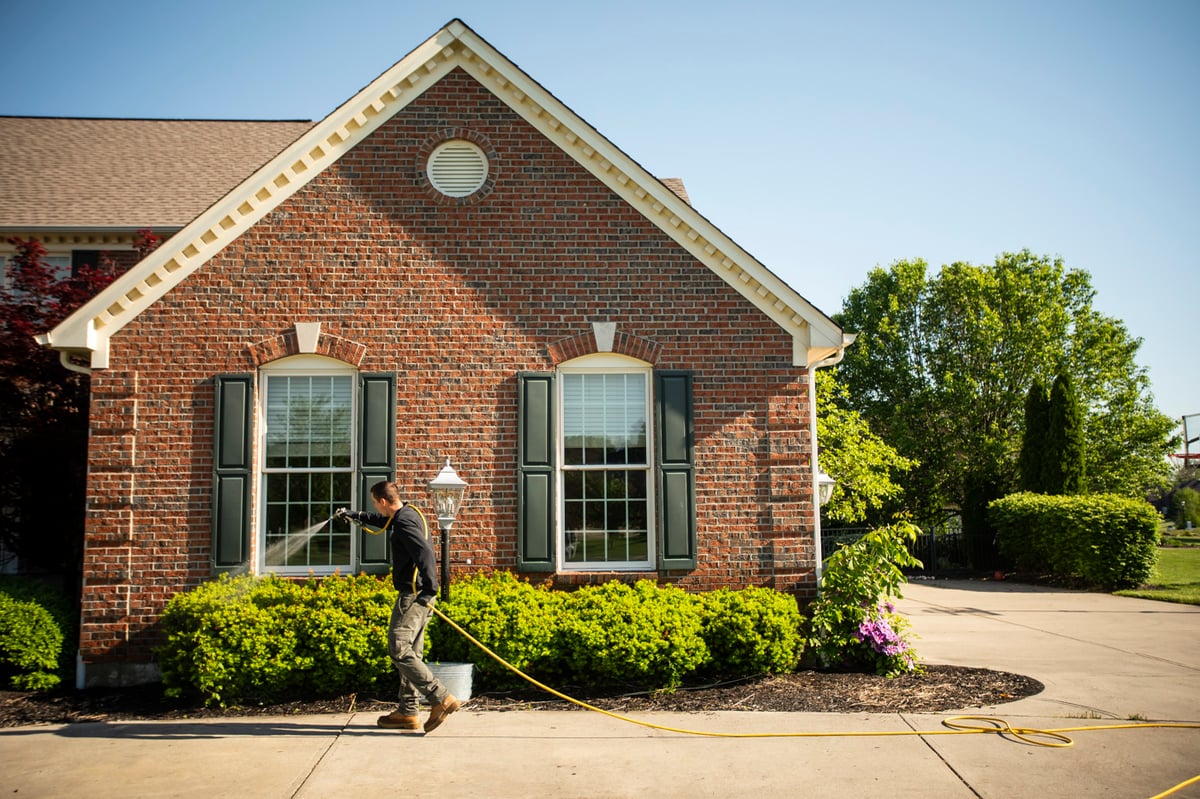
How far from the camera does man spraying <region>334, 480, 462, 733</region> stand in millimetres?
7023

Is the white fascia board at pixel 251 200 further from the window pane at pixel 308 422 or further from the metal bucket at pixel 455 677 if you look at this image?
the metal bucket at pixel 455 677

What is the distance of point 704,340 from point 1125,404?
2856 cm

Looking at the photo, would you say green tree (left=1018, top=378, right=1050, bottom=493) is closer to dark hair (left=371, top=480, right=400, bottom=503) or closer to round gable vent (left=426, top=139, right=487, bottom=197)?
round gable vent (left=426, top=139, right=487, bottom=197)

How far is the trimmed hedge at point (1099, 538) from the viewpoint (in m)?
18.8

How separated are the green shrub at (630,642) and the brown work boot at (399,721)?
1.65 meters

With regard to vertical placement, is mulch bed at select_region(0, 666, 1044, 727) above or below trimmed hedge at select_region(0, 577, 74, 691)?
below

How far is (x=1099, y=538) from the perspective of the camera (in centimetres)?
1884

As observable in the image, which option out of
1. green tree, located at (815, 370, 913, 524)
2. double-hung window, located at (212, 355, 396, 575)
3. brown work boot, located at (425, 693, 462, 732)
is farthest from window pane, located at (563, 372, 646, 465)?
green tree, located at (815, 370, 913, 524)

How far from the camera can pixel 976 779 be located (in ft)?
19.1

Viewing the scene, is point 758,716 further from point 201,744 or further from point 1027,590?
point 1027,590

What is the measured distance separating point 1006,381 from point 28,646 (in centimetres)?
3195

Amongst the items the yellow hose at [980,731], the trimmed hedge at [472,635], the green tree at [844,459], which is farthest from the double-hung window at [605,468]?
the green tree at [844,459]

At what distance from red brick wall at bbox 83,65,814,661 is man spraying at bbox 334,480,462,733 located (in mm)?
2025

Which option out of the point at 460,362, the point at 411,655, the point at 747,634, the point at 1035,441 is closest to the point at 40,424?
the point at 460,362
